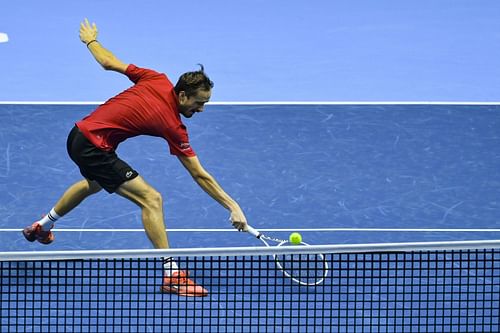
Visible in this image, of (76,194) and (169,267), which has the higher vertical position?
(76,194)

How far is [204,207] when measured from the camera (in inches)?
362

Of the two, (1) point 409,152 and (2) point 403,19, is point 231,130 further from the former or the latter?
(2) point 403,19

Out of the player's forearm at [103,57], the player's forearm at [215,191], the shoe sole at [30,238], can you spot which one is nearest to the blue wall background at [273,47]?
the shoe sole at [30,238]

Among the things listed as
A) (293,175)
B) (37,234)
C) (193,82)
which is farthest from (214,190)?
(293,175)

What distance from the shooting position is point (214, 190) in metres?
7.14

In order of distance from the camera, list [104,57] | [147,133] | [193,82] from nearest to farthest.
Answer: [193,82]
[147,133]
[104,57]

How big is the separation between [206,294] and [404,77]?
5588 mm

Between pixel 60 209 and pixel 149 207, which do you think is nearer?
pixel 149 207

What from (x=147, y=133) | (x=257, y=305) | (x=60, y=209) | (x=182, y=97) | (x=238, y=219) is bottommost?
(x=257, y=305)

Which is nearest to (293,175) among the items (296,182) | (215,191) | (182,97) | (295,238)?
(296,182)

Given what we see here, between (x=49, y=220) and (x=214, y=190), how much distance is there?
4.79ft

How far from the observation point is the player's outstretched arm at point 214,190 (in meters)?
6.90

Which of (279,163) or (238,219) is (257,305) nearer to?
(238,219)

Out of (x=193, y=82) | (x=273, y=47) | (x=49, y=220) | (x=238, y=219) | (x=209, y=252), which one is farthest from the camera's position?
(x=273, y=47)
